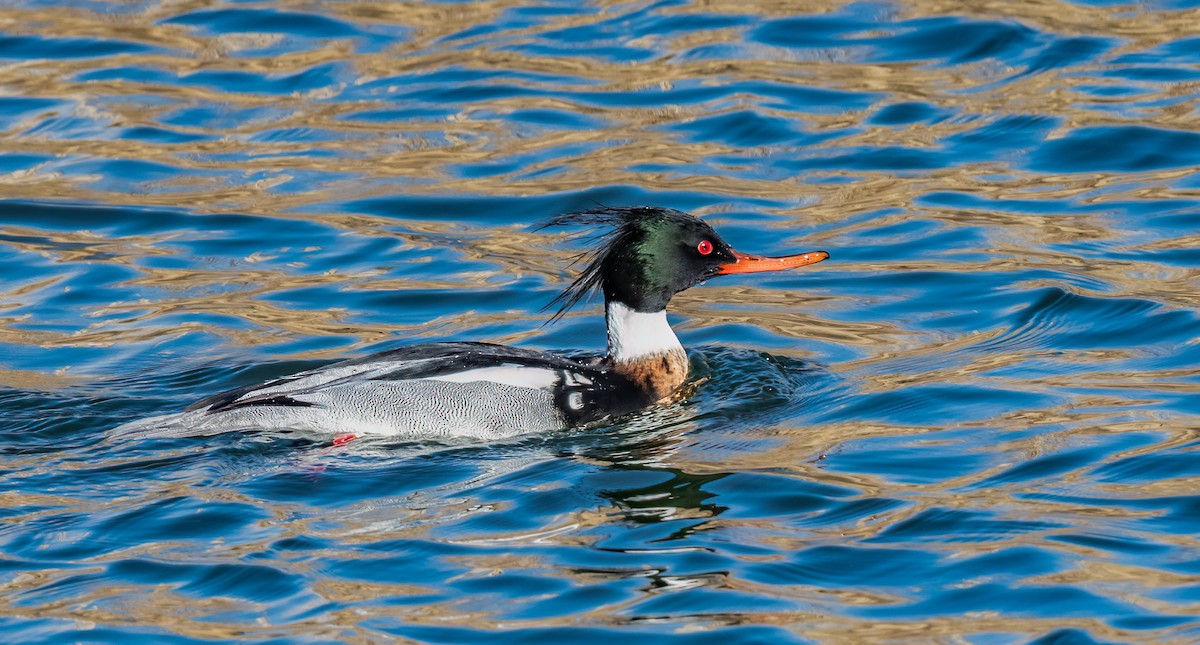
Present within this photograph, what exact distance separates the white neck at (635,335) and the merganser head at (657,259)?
0.04m

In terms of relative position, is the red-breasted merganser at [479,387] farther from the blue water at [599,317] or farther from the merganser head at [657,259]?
the blue water at [599,317]

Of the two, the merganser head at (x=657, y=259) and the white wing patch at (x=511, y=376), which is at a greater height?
the merganser head at (x=657, y=259)

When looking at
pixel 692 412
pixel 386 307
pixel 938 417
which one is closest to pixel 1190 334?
pixel 938 417

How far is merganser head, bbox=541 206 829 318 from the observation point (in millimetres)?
9141

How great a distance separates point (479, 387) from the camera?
8695mm

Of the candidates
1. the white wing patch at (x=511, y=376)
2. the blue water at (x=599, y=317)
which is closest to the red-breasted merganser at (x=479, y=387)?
the white wing patch at (x=511, y=376)

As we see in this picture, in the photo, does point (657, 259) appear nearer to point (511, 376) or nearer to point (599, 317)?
point (511, 376)

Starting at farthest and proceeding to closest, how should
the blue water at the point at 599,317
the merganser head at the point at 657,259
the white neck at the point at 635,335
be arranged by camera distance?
the white neck at the point at 635,335
the merganser head at the point at 657,259
the blue water at the point at 599,317

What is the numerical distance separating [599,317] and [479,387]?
2.33 m

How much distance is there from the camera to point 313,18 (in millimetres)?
15961

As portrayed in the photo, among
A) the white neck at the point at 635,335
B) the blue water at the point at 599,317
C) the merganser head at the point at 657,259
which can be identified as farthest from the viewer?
the white neck at the point at 635,335

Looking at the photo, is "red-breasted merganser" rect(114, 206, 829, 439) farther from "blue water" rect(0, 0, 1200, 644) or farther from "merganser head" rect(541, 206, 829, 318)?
"blue water" rect(0, 0, 1200, 644)

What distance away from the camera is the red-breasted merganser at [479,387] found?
8.68 meters

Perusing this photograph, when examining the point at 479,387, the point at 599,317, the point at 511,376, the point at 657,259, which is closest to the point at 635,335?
the point at 657,259
